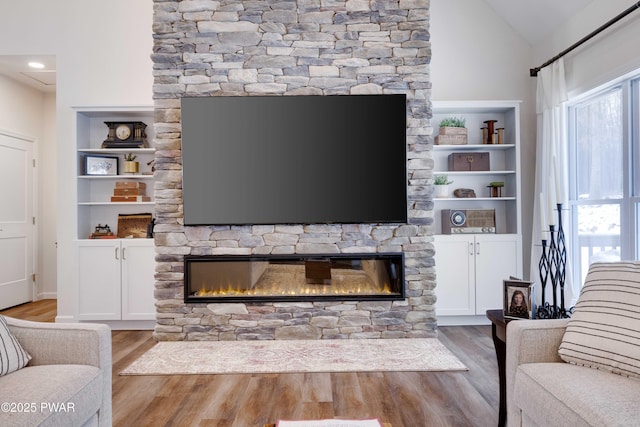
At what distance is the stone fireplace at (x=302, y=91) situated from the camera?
11.7 feet

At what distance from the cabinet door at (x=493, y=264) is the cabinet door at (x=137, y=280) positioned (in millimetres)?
3103

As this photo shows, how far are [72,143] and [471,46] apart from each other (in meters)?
4.19

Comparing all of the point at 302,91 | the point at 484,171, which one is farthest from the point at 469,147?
the point at 302,91

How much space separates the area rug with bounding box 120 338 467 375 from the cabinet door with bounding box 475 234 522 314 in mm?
811

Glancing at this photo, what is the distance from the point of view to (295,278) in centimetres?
359

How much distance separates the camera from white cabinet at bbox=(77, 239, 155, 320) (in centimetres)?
393

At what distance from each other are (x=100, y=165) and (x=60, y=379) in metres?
3.17

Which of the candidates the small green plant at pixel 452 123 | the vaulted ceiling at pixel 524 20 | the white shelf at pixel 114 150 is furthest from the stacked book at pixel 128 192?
the small green plant at pixel 452 123

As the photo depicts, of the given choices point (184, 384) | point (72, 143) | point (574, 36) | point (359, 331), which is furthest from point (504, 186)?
point (72, 143)

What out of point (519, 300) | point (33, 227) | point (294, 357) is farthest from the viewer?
point (33, 227)

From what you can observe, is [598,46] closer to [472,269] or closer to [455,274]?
[472,269]

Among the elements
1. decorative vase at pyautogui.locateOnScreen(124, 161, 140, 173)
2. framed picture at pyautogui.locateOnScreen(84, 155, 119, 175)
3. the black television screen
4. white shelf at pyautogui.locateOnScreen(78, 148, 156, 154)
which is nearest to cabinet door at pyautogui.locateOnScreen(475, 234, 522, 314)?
the black television screen

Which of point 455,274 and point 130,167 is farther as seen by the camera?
point 130,167

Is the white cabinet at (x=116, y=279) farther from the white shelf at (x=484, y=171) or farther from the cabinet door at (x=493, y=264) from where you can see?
the cabinet door at (x=493, y=264)
